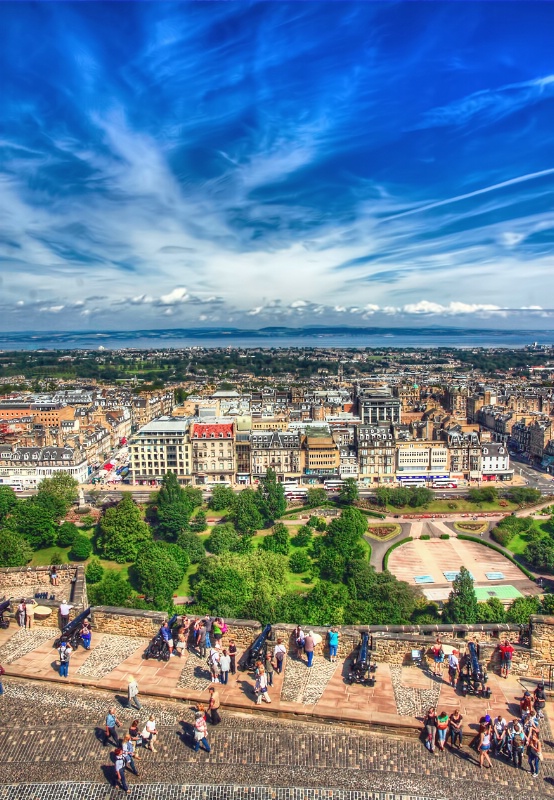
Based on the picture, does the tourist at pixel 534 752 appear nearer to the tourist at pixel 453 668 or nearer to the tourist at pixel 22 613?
the tourist at pixel 453 668

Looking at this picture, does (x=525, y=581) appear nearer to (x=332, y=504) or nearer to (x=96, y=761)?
(x=332, y=504)

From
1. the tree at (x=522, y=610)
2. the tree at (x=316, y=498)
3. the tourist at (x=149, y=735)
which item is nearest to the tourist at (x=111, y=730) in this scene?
the tourist at (x=149, y=735)

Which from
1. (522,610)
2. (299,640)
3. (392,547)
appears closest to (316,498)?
(392,547)

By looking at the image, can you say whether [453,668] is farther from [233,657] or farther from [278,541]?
[278,541]

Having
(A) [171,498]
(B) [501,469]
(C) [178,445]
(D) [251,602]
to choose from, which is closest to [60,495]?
(A) [171,498]

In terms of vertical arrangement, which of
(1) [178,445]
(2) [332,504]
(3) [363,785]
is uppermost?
(3) [363,785]

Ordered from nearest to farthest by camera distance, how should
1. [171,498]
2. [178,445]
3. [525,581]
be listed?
[525,581] → [171,498] → [178,445]

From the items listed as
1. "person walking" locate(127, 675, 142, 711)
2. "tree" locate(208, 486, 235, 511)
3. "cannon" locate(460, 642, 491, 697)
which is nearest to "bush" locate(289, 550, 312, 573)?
"tree" locate(208, 486, 235, 511)
